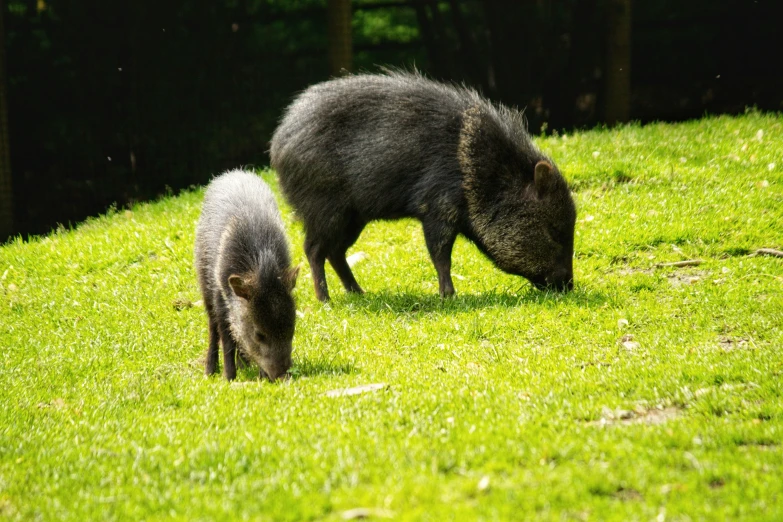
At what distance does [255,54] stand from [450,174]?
6.33 meters

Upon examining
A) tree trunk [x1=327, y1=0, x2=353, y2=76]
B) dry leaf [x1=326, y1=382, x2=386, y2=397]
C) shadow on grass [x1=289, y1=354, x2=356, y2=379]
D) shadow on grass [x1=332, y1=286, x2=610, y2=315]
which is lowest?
shadow on grass [x1=332, y1=286, x2=610, y2=315]

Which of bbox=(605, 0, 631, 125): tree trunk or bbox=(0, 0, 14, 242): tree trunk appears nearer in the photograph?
bbox=(0, 0, 14, 242): tree trunk

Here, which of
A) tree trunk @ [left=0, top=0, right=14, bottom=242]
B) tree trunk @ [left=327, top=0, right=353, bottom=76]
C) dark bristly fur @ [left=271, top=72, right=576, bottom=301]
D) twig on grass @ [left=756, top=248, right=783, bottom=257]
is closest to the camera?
dark bristly fur @ [left=271, top=72, right=576, bottom=301]

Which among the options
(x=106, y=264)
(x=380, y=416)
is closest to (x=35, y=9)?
(x=106, y=264)

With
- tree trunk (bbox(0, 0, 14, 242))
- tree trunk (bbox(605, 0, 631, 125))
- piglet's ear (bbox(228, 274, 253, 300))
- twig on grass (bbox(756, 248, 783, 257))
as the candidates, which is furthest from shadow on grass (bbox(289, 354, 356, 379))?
tree trunk (bbox(605, 0, 631, 125))

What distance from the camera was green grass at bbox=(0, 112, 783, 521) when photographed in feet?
12.9

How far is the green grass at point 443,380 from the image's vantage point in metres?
3.94

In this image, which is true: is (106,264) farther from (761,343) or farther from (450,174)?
(761,343)

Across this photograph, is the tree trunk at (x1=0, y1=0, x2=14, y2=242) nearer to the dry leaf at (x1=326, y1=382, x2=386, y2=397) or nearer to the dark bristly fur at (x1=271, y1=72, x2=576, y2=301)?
the dark bristly fur at (x1=271, y1=72, x2=576, y2=301)

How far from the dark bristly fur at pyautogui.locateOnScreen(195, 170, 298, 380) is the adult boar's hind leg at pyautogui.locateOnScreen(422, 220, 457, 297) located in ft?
4.97

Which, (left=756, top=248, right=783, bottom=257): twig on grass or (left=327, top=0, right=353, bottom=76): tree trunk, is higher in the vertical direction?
(left=327, top=0, right=353, bottom=76): tree trunk

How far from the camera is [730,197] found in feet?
31.4

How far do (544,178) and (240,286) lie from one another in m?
3.14

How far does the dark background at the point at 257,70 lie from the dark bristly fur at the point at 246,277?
20.8 ft
